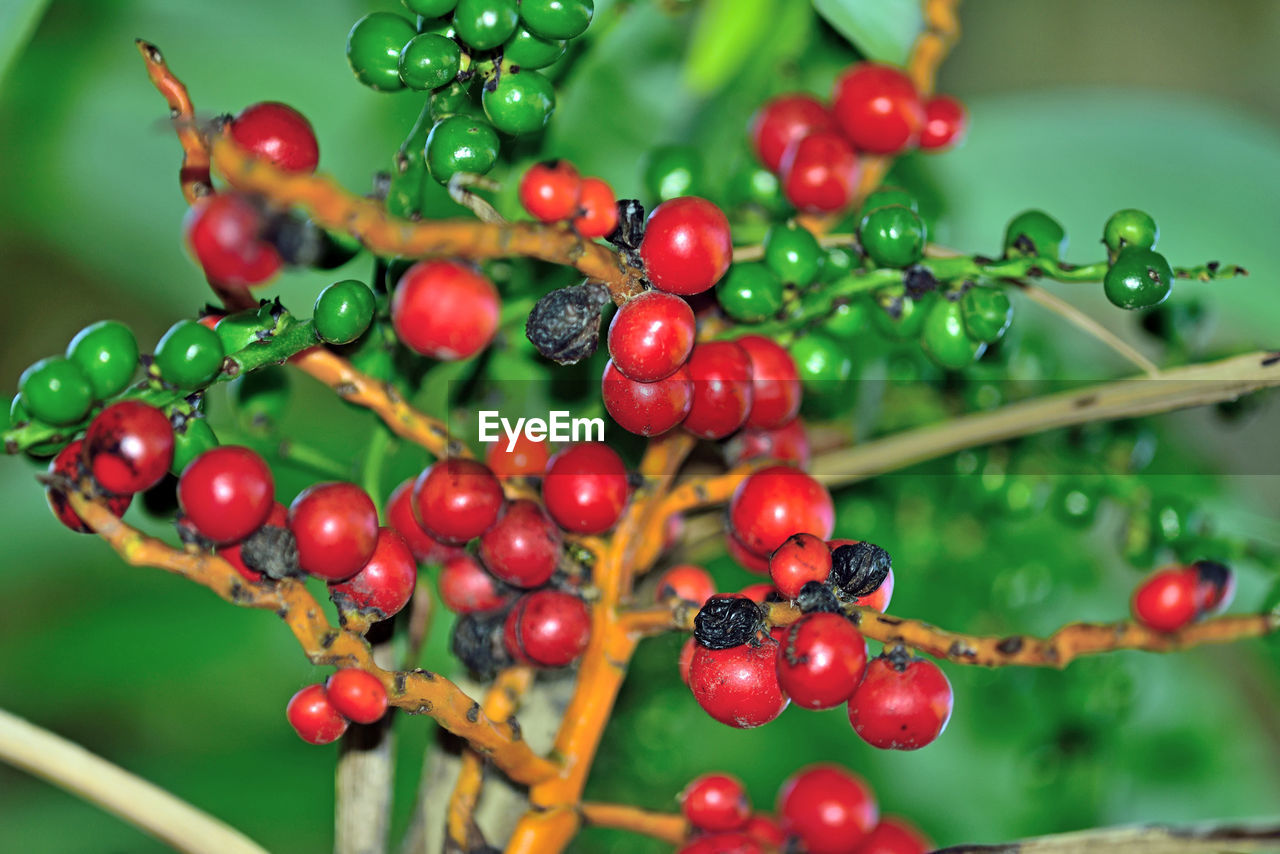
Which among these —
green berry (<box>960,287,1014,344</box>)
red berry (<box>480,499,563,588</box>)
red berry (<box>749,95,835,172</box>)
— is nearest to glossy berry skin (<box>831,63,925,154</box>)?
red berry (<box>749,95,835,172</box>)

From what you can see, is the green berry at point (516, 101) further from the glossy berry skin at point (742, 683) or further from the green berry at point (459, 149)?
the glossy berry skin at point (742, 683)

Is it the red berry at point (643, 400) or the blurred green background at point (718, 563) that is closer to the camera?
the red berry at point (643, 400)

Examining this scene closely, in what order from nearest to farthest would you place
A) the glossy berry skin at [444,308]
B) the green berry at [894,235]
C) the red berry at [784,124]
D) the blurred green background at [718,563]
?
the glossy berry skin at [444,308] → the green berry at [894,235] → the red berry at [784,124] → the blurred green background at [718,563]

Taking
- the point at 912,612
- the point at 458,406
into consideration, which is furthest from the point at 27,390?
the point at 912,612

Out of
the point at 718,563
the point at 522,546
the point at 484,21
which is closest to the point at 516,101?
the point at 484,21

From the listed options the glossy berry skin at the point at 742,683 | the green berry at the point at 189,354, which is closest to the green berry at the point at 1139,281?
the glossy berry skin at the point at 742,683
